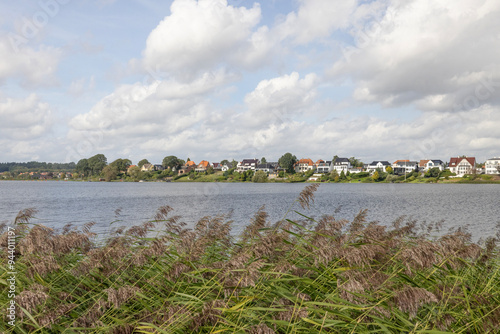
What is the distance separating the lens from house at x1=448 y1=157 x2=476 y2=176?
17824 centimetres

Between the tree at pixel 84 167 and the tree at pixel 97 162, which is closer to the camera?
the tree at pixel 97 162

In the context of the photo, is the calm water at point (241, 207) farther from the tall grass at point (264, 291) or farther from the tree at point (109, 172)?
the tree at point (109, 172)

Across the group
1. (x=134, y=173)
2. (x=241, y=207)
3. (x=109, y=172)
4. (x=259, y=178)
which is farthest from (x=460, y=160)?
(x=109, y=172)

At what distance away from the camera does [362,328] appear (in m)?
4.07

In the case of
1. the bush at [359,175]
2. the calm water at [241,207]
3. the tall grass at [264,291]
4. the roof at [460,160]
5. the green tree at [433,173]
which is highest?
the roof at [460,160]

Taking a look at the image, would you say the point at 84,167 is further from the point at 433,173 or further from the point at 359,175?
the point at 433,173

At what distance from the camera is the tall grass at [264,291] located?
12.2ft

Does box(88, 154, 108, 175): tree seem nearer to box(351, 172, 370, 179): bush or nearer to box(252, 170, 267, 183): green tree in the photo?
box(252, 170, 267, 183): green tree

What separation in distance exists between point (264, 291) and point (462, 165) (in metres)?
209

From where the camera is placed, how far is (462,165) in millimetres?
181500

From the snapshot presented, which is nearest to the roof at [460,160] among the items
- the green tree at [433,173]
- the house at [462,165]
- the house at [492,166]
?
the house at [462,165]

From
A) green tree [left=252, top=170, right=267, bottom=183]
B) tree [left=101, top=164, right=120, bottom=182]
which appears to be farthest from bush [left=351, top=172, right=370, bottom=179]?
tree [left=101, top=164, right=120, bottom=182]

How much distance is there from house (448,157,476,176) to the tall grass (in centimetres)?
20154

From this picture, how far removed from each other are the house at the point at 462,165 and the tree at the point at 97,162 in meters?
185
